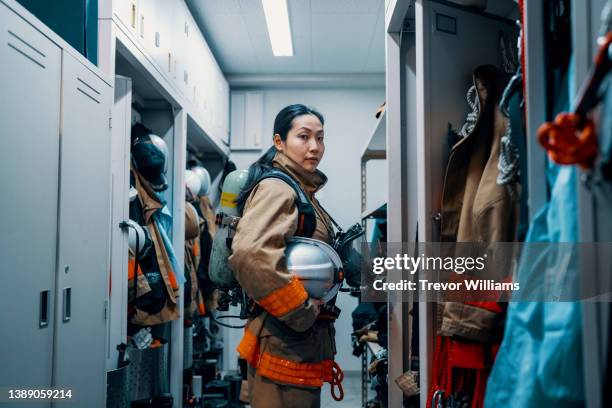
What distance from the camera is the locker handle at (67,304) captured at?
1890mm

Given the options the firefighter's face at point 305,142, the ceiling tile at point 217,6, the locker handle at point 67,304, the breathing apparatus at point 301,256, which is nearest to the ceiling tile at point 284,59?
the ceiling tile at point 217,6

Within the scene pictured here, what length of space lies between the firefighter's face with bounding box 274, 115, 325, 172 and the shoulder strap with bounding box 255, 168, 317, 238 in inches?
8.3

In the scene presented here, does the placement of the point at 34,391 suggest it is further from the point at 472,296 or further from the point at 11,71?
the point at 472,296

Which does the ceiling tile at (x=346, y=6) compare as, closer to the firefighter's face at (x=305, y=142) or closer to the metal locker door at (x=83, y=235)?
the firefighter's face at (x=305, y=142)

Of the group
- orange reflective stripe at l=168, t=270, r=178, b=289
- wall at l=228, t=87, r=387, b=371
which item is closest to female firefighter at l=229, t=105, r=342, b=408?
orange reflective stripe at l=168, t=270, r=178, b=289

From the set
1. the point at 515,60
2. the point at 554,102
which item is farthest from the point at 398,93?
the point at 554,102

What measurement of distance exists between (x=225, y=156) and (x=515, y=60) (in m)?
4.16

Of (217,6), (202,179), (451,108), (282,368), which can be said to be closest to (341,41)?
(217,6)

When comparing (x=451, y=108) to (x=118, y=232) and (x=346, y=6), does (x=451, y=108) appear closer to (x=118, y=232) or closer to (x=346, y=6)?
(x=118, y=232)

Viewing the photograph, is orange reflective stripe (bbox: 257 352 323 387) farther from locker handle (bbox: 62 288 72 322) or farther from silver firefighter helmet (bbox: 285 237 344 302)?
locker handle (bbox: 62 288 72 322)

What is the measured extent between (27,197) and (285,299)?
3.03ft

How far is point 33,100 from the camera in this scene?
167 cm

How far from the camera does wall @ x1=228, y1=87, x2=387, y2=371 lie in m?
5.85

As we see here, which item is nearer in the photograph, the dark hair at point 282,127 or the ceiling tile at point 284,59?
the dark hair at point 282,127
